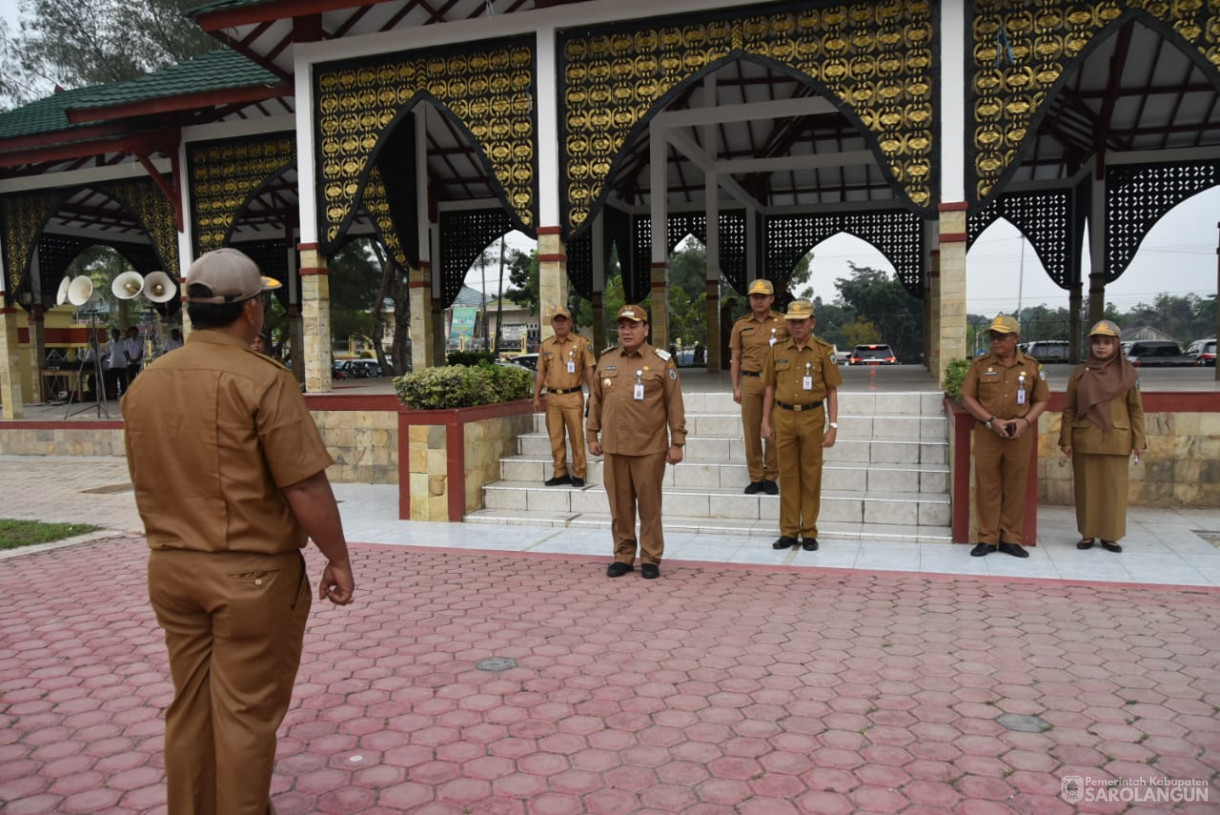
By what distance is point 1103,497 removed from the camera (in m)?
6.03

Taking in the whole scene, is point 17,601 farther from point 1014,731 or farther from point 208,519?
point 1014,731

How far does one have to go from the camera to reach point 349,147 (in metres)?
10.1

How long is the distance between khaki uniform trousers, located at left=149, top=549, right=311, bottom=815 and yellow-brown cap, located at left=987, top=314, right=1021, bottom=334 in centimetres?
498

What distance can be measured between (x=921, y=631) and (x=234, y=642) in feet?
11.1

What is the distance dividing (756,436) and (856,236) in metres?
12.4

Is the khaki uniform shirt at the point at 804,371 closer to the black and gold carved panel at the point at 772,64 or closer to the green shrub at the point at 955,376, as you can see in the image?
the green shrub at the point at 955,376

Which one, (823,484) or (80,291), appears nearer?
(823,484)

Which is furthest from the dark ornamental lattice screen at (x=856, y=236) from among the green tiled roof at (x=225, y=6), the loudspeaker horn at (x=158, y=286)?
the green tiled roof at (x=225, y=6)

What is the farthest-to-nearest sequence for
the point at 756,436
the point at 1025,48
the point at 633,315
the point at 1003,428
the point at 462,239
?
the point at 462,239 < the point at 1025,48 < the point at 756,436 < the point at 1003,428 < the point at 633,315

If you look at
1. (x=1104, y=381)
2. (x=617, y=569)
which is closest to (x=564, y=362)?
(x=617, y=569)

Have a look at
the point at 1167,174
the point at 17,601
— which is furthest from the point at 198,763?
the point at 1167,174

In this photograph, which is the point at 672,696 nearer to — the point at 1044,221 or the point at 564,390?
the point at 564,390

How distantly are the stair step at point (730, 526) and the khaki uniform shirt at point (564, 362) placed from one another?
3.72 ft

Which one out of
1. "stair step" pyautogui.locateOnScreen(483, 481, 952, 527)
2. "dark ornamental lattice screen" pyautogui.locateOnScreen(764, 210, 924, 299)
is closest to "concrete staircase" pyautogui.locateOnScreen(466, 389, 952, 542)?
"stair step" pyautogui.locateOnScreen(483, 481, 952, 527)
